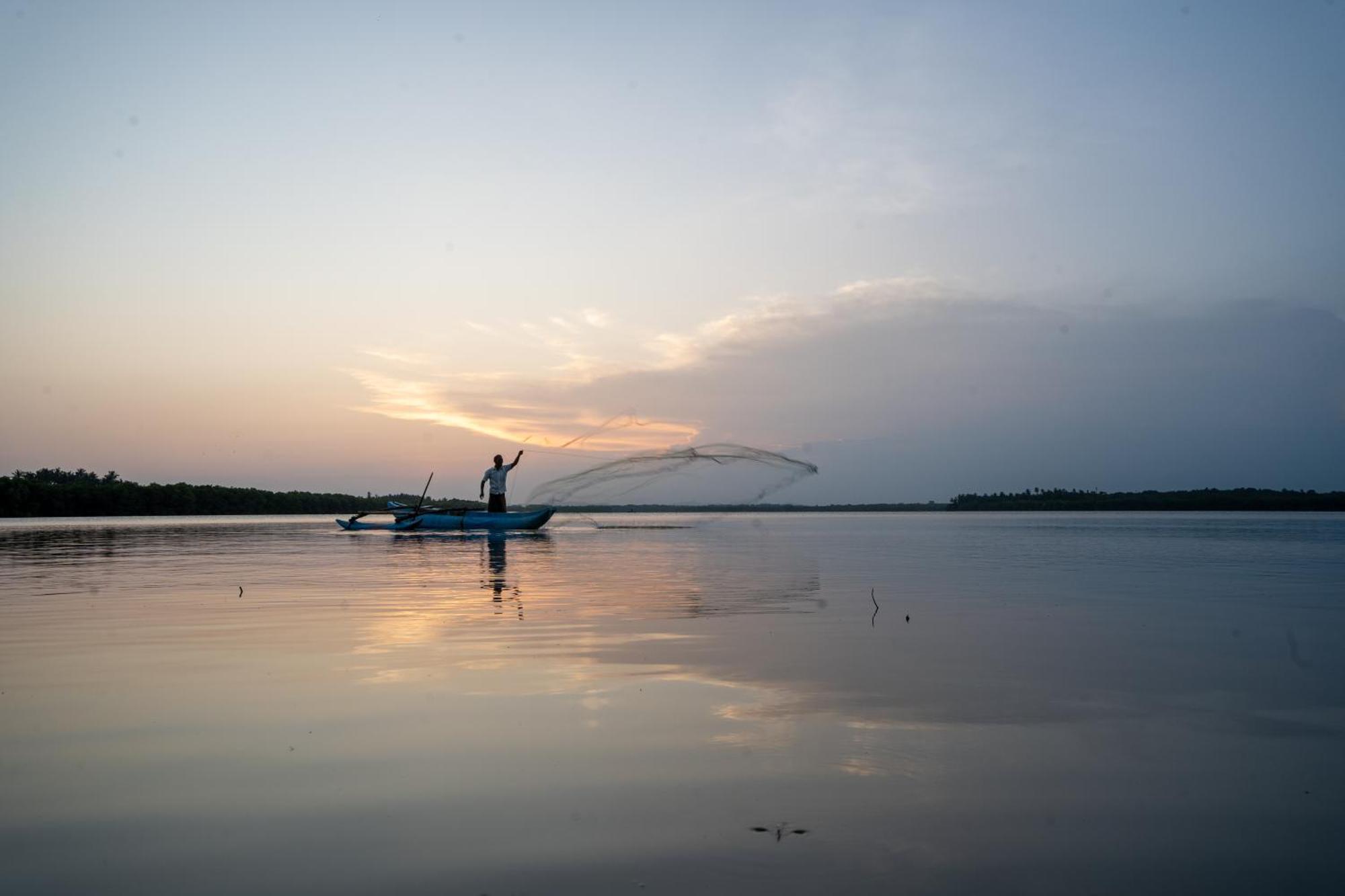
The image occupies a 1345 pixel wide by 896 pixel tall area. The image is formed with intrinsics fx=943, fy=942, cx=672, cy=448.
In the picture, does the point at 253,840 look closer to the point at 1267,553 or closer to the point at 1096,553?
the point at 1096,553

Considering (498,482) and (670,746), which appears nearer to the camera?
(670,746)

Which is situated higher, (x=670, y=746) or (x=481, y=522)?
(x=481, y=522)

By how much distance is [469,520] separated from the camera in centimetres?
4941

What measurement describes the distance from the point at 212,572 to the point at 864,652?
20279mm

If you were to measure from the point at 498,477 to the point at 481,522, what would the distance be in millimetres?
4561

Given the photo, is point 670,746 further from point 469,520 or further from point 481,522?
point 469,520

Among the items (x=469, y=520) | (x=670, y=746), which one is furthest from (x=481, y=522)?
(x=670, y=746)

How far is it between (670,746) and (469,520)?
4280 cm

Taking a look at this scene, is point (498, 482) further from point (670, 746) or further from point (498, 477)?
point (670, 746)

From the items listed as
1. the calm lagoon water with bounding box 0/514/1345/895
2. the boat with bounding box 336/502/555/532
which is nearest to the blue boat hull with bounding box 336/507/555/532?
the boat with bounding box 336/502/555/532

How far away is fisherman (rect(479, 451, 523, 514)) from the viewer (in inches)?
1746

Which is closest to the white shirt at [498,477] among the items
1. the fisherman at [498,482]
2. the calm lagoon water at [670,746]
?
the fisherman at [498,482]

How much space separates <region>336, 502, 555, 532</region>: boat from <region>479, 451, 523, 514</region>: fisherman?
2.11 ft

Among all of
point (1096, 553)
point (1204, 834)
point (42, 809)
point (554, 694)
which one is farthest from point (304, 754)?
point (1096, 553)
